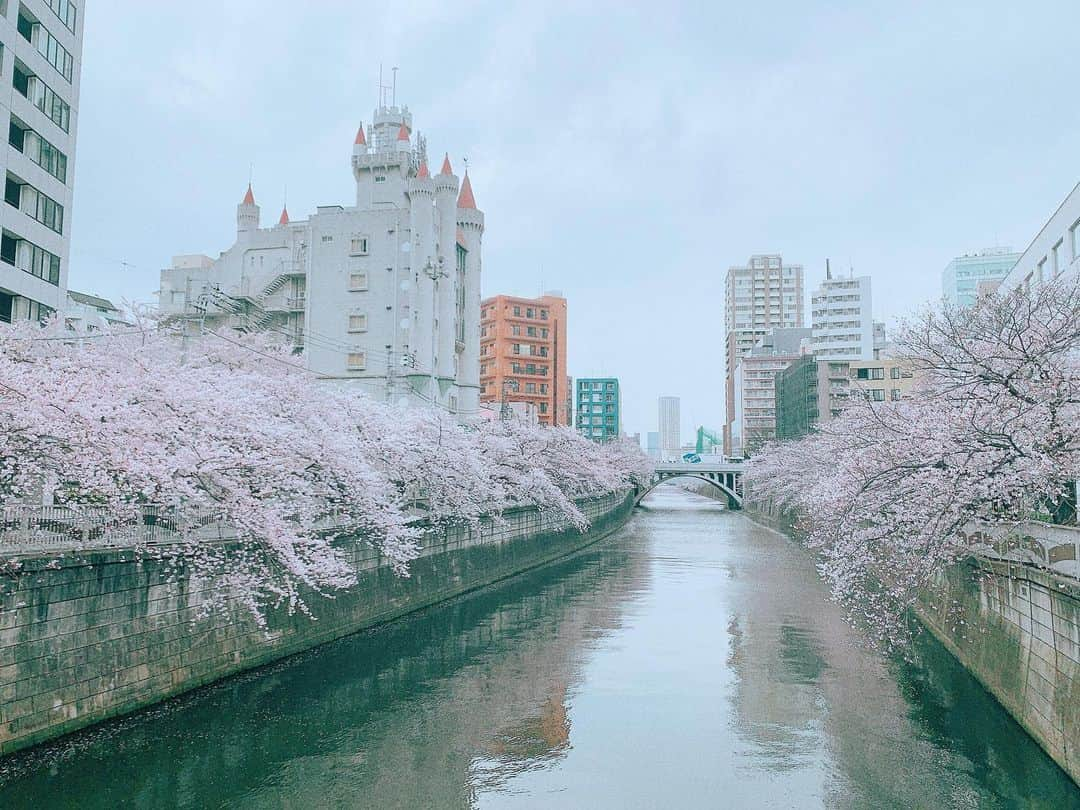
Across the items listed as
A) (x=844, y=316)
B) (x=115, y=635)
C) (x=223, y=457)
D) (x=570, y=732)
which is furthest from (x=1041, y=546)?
(x=844, y=316)

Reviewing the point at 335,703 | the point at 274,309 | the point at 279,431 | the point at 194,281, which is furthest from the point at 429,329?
the point at 335,703

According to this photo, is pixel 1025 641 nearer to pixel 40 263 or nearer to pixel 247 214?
pixel 40 263

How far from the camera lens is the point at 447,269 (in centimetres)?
5781

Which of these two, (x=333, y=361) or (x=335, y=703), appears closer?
(x=335, y=703)

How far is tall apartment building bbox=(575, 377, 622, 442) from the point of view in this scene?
561 feet

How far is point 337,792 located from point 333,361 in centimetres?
4316

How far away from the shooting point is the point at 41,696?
49.8 ft

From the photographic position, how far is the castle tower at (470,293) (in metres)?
64.1

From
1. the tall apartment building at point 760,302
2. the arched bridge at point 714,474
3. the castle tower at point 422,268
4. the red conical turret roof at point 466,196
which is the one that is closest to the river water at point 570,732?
the castle tower at point 422,268

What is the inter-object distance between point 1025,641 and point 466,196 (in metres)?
55.5

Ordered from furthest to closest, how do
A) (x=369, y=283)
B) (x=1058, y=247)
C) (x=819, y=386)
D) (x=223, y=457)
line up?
(x=819, y=386)
(x=369, y=283)
(x=1058, y=247)
(x=223, y=457)

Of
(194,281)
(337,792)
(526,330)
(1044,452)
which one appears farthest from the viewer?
(526,330)

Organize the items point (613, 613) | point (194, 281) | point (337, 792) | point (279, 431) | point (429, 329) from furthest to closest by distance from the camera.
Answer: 1. point (194, 281)
2. point (429, 329)
3. point (613, 613)
4. point (279, 431)
5. point (337, 792)

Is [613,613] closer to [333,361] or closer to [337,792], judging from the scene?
[337,792]
